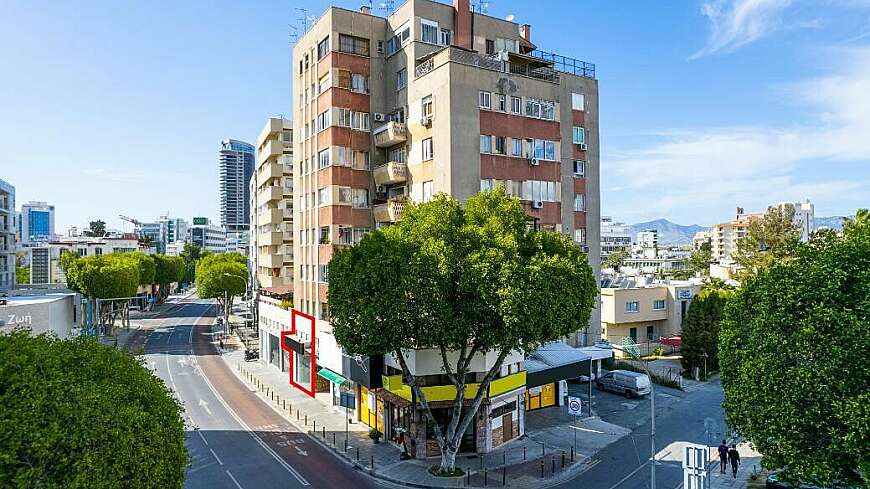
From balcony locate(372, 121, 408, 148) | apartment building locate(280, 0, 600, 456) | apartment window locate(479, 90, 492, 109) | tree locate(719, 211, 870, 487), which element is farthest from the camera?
balcony locate(372, 121, 408, 148)

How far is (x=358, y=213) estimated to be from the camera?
146 ft

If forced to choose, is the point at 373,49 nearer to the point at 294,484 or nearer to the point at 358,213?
the point at 358,213

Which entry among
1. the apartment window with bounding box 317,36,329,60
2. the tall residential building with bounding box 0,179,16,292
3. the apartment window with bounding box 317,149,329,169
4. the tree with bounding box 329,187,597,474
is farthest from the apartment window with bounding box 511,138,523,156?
the tall residential building with bounding box 0,179,16,292

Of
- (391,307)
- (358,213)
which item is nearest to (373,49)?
(358,213)

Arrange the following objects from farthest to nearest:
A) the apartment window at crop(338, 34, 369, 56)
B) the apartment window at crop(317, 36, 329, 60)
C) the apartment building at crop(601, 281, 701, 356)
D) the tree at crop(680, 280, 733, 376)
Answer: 1. the apartment building at crop(601, 281, 701, 356)
2. the tree at crop(680, 280, 733, 376)
3. the apartment window at crop(317, 36, 329, 60)
4. the apartment window at crop(338, 34, 369, 56)

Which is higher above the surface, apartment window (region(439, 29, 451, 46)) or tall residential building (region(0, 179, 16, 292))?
apartment window (region(439, 29, 451, 46))

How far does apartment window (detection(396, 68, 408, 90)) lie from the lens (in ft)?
140

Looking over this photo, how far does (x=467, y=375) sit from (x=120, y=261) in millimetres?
68266

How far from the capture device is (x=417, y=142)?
40.6m

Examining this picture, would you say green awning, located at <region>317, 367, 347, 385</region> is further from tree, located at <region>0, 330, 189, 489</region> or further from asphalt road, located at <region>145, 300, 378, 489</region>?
tree, located at <region>0, 330, 189, 489</region>

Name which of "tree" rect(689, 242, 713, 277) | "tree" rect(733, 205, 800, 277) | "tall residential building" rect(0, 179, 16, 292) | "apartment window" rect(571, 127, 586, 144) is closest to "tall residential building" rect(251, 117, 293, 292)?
"apartment window" rect(571, 127, 586, 144)

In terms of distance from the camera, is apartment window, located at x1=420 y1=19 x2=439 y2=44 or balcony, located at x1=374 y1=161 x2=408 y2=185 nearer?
balcony, located at x1=374 y1=161 x2=408 y2=185

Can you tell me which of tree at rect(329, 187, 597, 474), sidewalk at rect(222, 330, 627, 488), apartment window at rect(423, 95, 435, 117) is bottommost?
sidewalk at rect(222, 330, 627, 488)

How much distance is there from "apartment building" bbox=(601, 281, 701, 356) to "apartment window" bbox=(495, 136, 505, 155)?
29016mm
